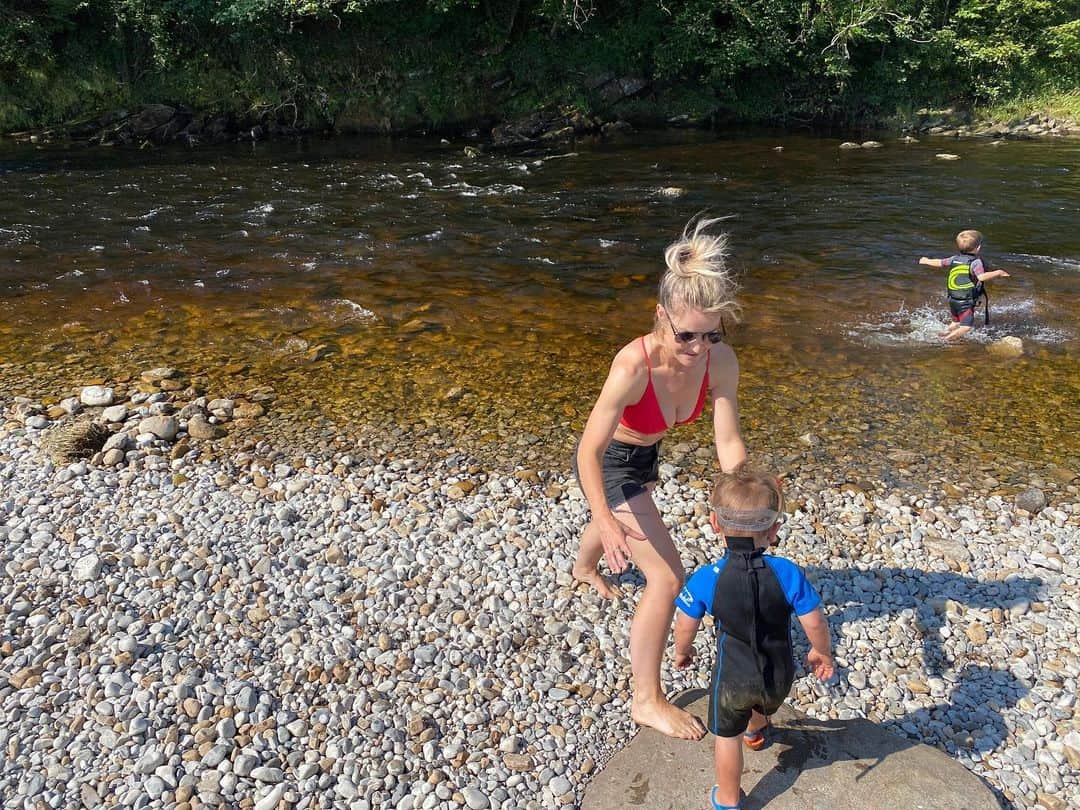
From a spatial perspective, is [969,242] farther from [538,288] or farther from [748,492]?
[748,492]

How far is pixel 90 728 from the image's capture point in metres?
4.11

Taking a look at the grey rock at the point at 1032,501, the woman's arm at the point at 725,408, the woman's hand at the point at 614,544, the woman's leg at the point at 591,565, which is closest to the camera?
the woman's hand at the point at 614,544

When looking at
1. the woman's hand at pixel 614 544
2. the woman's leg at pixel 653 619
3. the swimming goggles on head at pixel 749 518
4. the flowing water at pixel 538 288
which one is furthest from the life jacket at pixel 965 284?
the woman's hand at pixel 614 544

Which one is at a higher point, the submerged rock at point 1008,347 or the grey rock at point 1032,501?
the grey rock at point 1032,501

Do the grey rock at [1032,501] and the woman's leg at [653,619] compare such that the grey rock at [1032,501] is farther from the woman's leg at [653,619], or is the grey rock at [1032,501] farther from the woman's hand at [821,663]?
the woman's leg at [653,619]

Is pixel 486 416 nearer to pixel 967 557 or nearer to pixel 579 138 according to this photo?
pixel 967 557

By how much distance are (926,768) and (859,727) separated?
1.23 feet

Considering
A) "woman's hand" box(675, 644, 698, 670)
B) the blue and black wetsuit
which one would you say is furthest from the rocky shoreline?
the blue and black wetsuit

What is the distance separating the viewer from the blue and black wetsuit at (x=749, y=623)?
3.40m

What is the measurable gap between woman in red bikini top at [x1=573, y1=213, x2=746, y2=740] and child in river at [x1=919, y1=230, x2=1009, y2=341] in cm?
680

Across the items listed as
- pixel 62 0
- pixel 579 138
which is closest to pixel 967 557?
pixel 579 138

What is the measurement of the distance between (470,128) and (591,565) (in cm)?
2635

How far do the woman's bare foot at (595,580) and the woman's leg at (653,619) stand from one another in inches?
38.9

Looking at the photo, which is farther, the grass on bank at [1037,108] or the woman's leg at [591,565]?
the grass on bank at [1037,108]
